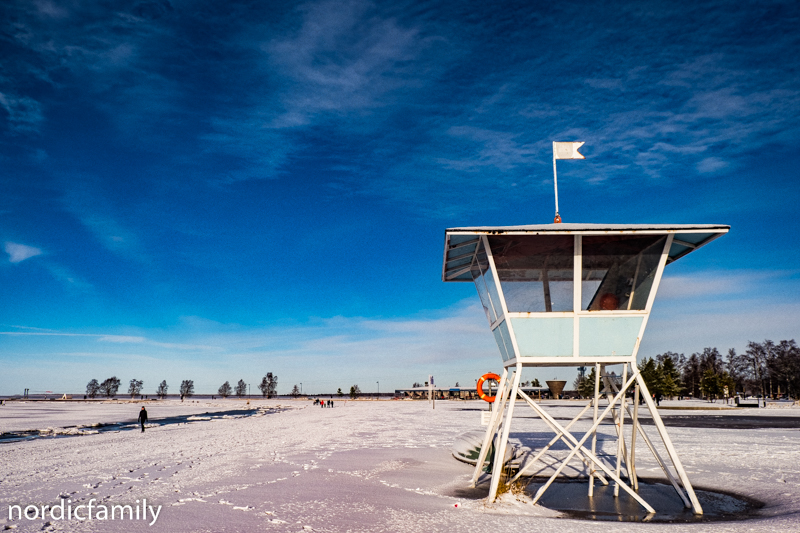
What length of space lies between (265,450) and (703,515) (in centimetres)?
1451

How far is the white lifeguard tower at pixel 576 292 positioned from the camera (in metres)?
9.77

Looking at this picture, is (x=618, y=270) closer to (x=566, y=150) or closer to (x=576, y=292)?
(x=576, y=292)

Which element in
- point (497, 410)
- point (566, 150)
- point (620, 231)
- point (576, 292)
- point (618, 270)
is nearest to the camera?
point (620, 231)

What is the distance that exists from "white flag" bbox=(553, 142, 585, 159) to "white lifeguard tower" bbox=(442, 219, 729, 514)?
213 cm

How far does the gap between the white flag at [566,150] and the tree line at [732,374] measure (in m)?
66.3

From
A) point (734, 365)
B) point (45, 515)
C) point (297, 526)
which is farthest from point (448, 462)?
point (734, 365)

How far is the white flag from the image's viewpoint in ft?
37.8

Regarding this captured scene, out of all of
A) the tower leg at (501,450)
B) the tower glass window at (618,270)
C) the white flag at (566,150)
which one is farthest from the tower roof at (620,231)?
the tower leg at (501,450)

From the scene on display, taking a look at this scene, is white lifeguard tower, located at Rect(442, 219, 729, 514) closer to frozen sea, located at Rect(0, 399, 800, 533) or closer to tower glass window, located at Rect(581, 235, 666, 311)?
tower glass window, located at Rect(581, 235, 666, 311)

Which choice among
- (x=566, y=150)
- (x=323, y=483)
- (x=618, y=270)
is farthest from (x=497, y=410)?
(x=566, y=150)

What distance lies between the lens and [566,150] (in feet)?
37.9

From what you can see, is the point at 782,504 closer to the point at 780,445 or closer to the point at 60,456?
the point at 780,445

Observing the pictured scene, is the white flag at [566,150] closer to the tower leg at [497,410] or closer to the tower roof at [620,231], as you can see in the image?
the tower roof at [620,231]

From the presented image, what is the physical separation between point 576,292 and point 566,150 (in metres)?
3.66
